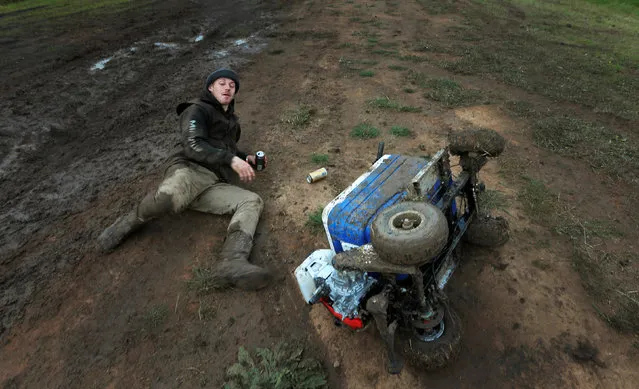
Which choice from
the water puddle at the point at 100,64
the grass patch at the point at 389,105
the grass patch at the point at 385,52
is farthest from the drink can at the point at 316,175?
the water puddle at the point at 100,64

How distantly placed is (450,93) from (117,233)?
249 inches

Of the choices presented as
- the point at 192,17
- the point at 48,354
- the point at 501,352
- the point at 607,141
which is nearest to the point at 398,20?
the point at 192,17

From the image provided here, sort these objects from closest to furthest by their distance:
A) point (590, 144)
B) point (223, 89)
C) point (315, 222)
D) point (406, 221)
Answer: point (406, 221), point (315, 222), point (223, 89), point (590, 144)

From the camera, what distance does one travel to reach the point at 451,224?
3746 millimetres

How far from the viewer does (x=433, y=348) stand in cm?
308

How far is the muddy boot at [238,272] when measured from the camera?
13.0ft

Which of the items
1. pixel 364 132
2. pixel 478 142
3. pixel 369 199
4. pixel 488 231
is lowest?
pixel 364 132

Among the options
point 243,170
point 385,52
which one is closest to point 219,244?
point 243,170

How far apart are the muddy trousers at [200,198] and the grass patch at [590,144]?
456 centimetres

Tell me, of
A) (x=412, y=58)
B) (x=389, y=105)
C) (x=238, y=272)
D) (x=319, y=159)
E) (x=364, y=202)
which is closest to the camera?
(x=364, y=202)

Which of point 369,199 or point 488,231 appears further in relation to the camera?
point 488,231

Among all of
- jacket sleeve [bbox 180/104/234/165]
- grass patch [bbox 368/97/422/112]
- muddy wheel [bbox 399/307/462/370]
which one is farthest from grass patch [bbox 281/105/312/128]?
muddy wheel [bbox 399/307/462/370]

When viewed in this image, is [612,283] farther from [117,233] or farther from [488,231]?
[117,233]

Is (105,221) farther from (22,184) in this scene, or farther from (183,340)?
(183,340)
